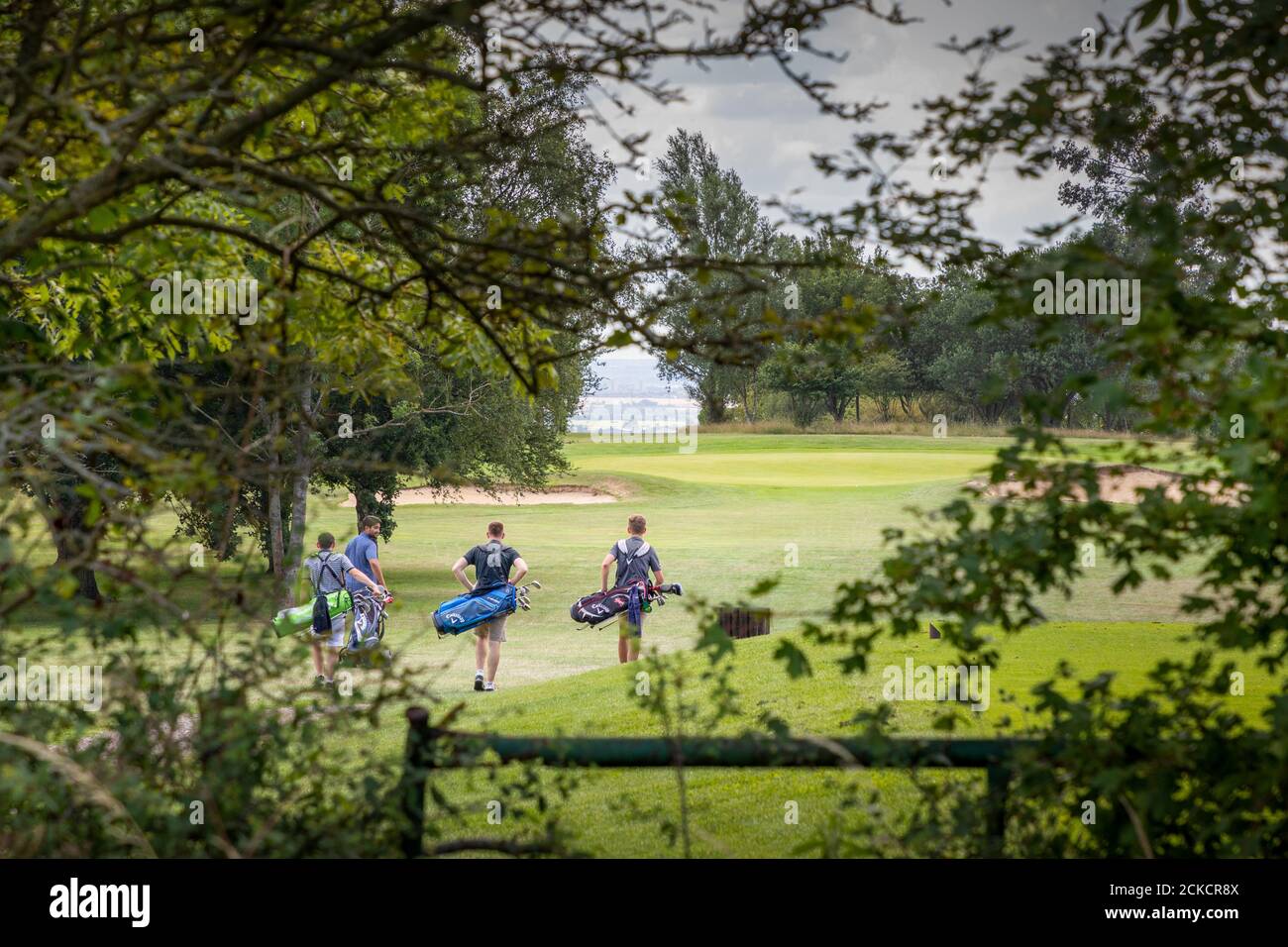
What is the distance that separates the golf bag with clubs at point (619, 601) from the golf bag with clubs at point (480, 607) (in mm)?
1068

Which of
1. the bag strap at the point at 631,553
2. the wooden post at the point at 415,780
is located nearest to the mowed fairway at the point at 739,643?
the wooden post at the point at 415,780

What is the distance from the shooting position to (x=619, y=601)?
16.0 m

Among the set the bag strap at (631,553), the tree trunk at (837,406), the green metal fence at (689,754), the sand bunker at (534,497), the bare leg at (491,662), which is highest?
the tree trunk at (837,406)

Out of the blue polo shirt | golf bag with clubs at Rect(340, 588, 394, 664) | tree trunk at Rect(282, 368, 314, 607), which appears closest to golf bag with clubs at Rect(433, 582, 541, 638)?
golf bag with clubs at Rect(340, 588, 394, 664)

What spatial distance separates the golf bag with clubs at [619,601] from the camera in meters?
14.8

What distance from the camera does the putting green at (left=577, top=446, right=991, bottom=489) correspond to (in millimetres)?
46719

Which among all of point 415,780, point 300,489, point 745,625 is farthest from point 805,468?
point 415,780

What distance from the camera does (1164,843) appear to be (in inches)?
145

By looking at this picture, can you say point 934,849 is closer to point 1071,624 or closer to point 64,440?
point 64,440

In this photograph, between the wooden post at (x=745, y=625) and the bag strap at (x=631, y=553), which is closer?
the bag strap at (x=631, y=553)

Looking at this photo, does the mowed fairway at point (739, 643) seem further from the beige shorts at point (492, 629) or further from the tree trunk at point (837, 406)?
the tree trunk at point (837, 406)

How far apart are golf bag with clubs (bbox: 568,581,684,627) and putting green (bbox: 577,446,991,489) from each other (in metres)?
28.9

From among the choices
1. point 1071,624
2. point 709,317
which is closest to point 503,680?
point 1071,624

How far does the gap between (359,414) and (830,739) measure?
25.0m
